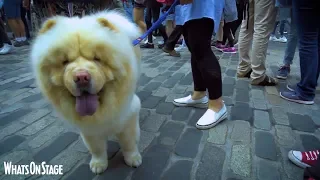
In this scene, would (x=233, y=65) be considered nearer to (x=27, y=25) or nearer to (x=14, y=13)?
(x=14, y=13)

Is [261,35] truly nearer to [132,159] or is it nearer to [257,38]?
[257,38]

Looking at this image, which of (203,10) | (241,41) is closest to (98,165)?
(203,10)

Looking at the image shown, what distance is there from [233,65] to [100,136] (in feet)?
13.1

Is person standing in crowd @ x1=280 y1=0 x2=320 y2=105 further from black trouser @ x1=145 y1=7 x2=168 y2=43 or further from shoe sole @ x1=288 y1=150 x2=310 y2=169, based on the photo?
black trouser @ x1=145 y1=7 x2=168 y2=43

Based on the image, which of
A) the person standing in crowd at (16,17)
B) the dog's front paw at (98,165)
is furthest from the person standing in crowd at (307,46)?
the person standing in crowd at (16,17)

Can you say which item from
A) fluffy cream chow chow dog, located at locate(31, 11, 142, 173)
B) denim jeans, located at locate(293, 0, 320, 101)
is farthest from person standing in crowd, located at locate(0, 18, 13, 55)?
denim jeans, located at locate(293, 0, 320, 101)

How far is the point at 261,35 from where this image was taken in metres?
3.60

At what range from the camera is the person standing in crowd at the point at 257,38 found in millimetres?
3525

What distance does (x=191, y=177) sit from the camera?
185cm

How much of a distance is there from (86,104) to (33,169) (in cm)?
95

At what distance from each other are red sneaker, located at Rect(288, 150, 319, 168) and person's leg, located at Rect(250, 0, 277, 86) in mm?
2029

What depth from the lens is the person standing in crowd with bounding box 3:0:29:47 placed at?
689 cm

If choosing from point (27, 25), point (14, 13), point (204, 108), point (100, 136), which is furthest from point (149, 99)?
point (27, 25)

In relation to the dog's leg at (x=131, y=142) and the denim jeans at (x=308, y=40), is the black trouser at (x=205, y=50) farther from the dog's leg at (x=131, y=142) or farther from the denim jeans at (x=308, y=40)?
the denim jeans at (x=308, y=40)
